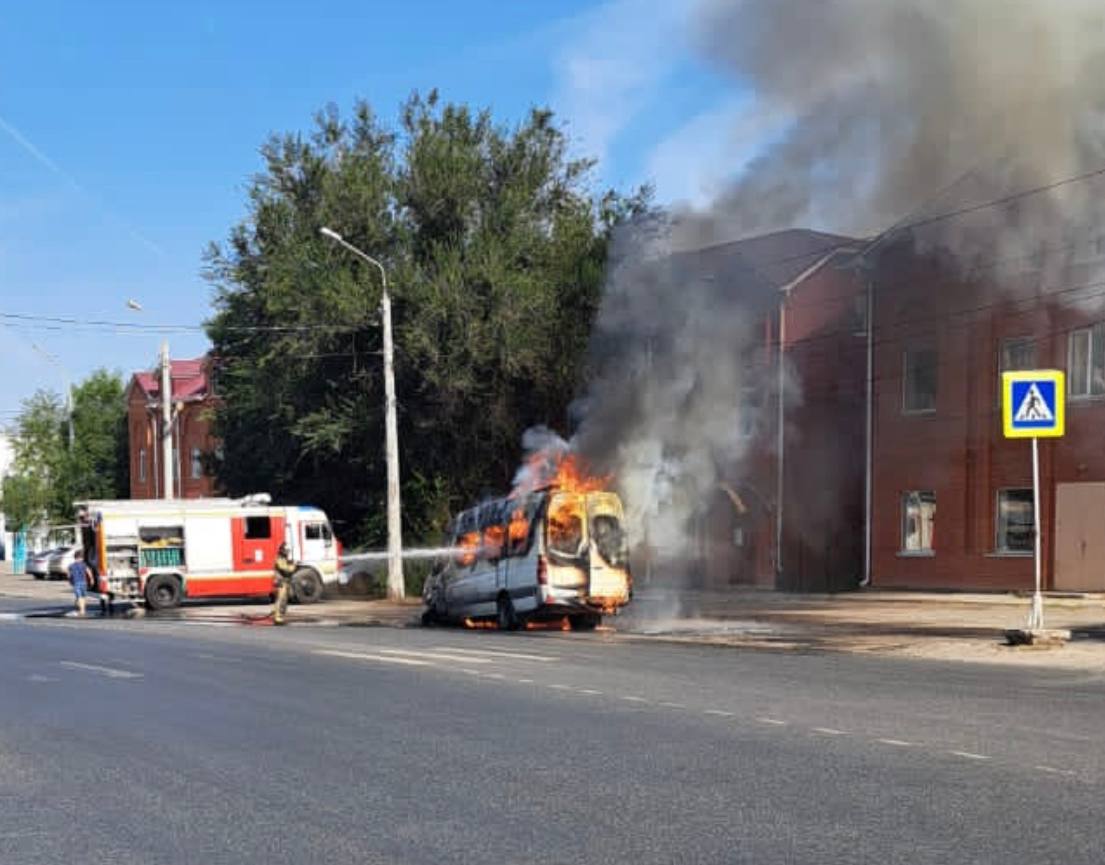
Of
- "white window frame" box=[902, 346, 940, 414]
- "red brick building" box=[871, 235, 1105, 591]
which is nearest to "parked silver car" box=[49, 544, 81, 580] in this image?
"red brick building" box=[871, 235, 1105, 591]

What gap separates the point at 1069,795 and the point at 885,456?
84.3ft

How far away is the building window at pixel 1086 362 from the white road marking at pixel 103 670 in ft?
65.4

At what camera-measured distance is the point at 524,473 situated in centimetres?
2727

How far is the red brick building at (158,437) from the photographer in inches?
2835

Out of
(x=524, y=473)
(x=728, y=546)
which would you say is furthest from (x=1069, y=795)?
(x=728, y=546)

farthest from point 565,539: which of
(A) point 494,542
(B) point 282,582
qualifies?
(B) point 282,582

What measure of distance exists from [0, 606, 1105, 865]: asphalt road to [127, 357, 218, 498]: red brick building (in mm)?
57516

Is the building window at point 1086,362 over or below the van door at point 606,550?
over

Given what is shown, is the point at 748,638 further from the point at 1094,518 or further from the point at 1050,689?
the point at 1094,518

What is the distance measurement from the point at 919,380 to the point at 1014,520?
13.4ft

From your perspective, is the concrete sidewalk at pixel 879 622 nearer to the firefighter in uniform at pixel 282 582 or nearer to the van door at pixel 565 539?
the van door at pixel 565 539

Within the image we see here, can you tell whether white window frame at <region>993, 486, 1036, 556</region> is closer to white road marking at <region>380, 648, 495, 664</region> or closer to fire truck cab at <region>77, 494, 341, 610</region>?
white road marking at <region>380, 648, 495, 664</region>

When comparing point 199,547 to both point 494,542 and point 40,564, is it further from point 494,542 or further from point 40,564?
point 40,564

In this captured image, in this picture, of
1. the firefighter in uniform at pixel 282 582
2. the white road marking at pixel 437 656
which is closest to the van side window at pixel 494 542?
the white road marking at pixel 437 656
